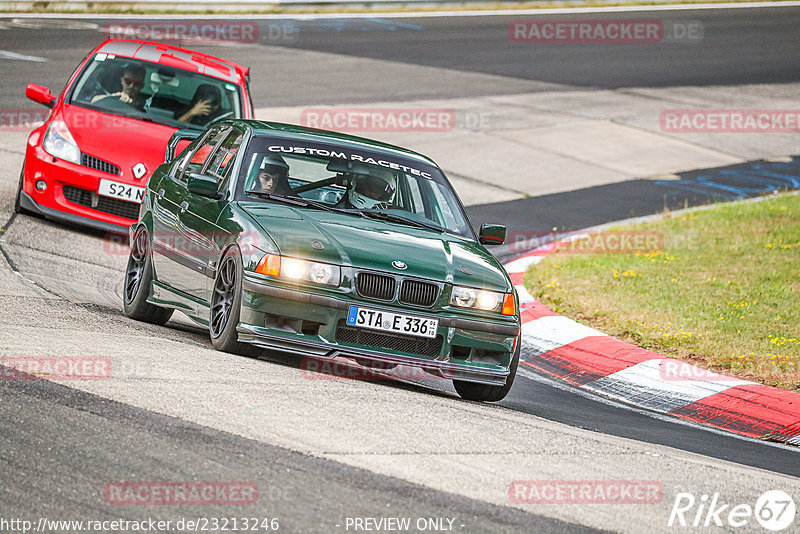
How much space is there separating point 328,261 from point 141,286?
217 cm

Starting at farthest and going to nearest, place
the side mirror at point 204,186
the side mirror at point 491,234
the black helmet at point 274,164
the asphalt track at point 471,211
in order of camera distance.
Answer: the side mirror at point 491,234 → the black helmet at point 274,164 → the side mirror at point 204,186 → the asphalt track at point 471,211

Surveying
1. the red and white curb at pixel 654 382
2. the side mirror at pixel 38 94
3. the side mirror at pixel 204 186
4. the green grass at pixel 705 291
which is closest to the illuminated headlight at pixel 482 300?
the red and white curb at pixel 654 382

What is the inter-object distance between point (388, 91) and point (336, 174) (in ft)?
49.1

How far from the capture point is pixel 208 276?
7797 millimetres

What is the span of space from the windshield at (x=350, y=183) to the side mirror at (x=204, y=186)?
16cm

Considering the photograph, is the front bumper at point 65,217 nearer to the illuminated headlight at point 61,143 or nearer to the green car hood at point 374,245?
the illuminated headlight at point 61,143

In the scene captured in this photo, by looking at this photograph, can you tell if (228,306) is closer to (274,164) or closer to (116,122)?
(274,164)

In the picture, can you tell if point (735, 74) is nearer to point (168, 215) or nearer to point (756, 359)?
point (756, 359)

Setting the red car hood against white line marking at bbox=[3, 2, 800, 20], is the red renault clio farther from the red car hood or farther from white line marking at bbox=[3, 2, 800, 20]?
white line marking at bbox=[3, 2, 800, 20]

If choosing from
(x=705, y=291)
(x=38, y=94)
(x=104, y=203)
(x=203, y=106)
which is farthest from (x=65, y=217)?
(x=705, y=291)

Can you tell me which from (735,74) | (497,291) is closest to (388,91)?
(735,74)

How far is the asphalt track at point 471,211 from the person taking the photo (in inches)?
194

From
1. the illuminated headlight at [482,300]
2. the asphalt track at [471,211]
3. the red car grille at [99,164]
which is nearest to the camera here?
the asphalt track at [471,211]

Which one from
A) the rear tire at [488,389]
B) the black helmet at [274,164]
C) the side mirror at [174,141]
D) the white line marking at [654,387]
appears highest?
the black helmet at [274,164]
